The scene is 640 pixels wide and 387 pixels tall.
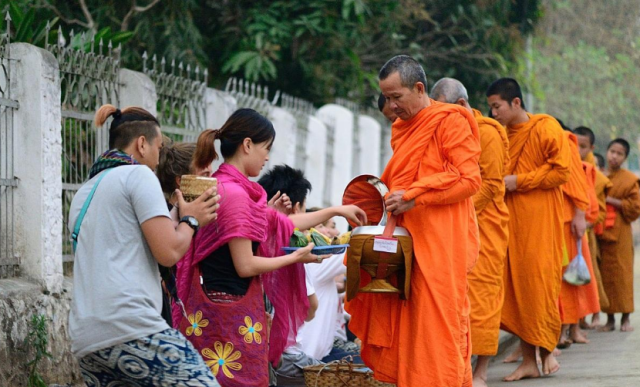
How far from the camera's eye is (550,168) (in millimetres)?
7637

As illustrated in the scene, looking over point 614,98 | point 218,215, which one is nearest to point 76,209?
point 218,215

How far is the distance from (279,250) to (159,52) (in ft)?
26.7

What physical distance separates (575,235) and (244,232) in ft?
17.6

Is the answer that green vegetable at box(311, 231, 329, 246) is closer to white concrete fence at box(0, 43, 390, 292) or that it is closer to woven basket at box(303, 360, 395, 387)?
woven basket at box(303, 360, 395, 387)

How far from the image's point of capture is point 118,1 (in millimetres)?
12492

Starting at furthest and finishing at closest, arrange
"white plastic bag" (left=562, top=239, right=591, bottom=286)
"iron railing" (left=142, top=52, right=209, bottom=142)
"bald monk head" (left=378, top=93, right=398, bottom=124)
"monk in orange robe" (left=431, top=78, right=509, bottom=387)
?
"white plastic bag" (left=562, top=239, right=591, bottom=286) < "iron railing" (left=142, top=52, right=209, bottom=142) < "monk in orange robe" (left=431, top=78, right=509, bottom=387) < "bald monk head" (left=378, top=93, right=398, bottom=124)

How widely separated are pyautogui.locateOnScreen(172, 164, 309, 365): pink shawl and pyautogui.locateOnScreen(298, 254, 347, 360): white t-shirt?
145 cm

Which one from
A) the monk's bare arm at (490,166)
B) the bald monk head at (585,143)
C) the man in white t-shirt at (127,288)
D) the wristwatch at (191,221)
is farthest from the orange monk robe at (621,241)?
the man in white t-shirt at (127,288)

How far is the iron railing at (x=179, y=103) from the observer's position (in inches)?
321

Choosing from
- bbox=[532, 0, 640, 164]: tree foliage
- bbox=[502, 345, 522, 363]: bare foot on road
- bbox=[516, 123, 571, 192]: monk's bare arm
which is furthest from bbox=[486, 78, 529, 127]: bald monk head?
bbox=[532, 0, 640, 164]: tree foliage

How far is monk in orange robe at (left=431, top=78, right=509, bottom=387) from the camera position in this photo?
6.82 m

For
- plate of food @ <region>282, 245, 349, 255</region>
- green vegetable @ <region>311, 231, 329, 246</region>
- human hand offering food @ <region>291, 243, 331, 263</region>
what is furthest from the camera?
green vegetable @ <region>311, 231, 329, 246</region>

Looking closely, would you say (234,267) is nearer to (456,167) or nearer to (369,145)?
(456,167)

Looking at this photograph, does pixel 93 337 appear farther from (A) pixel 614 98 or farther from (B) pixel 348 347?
(A) pixel 614 98
